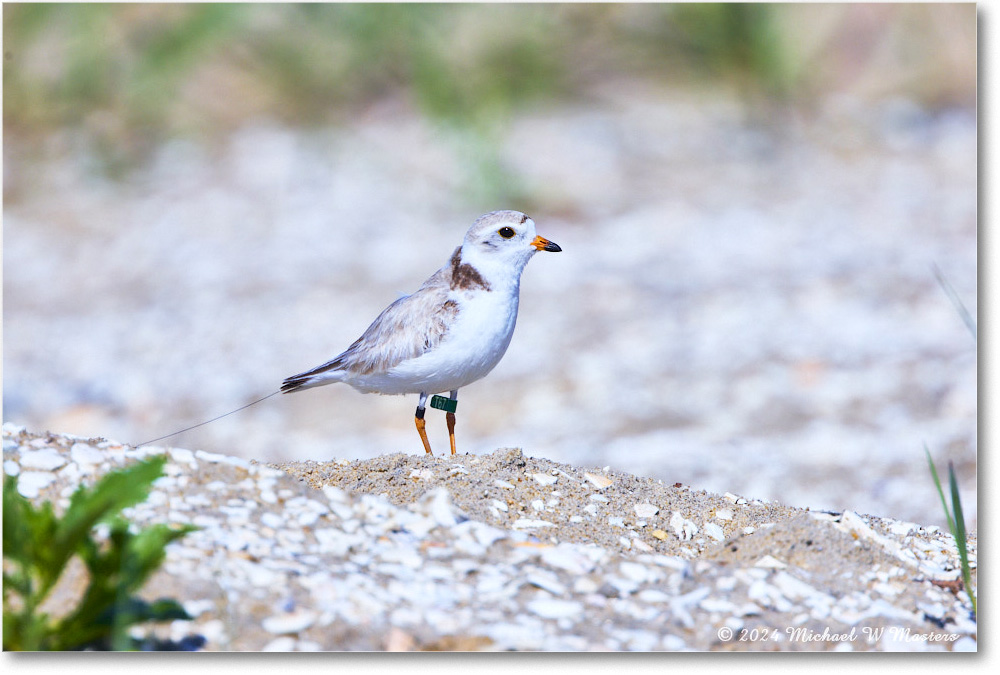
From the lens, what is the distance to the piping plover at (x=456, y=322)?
12.2 ft

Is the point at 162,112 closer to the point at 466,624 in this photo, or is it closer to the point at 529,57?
the point at 529,57

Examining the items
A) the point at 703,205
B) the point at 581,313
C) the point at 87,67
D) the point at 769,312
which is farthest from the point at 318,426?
the point at 703,205

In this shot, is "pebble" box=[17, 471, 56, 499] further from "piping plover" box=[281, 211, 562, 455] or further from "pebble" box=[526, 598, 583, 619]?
"pebble" box=[526, 598, 583, 619]

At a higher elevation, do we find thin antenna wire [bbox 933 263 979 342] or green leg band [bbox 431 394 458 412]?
thin antenna wire [bbox 933 263 979 342]

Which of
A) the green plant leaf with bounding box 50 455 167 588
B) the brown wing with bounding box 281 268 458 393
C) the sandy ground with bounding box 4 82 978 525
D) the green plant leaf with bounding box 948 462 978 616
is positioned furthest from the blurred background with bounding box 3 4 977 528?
the green plant leaf with bounding box 50 455 167 588

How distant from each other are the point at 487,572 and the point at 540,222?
5645mm

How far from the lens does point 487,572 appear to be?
2.84 meters

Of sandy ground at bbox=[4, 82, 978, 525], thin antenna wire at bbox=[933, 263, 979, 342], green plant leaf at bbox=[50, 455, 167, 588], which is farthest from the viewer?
sandy ground at bbox=[4, 82, 978, 525]

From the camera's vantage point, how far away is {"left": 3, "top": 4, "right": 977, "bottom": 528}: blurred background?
5.84 metres

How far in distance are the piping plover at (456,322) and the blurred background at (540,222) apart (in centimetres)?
172

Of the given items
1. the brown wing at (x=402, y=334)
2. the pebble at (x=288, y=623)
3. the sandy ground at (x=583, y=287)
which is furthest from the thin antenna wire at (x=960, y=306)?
the pebble at (x=288, y=623)

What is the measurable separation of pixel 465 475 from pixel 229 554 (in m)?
0.97

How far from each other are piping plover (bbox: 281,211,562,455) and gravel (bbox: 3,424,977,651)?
486 mm

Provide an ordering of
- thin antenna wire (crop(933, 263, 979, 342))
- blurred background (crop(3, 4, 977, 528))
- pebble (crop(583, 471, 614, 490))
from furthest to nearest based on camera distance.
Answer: blurred background (crop(3, 4, 977, 528)), pebble (crop(583, 471, 614, 490)), thin antenna wire (crop(933, 263, 979, 342))
